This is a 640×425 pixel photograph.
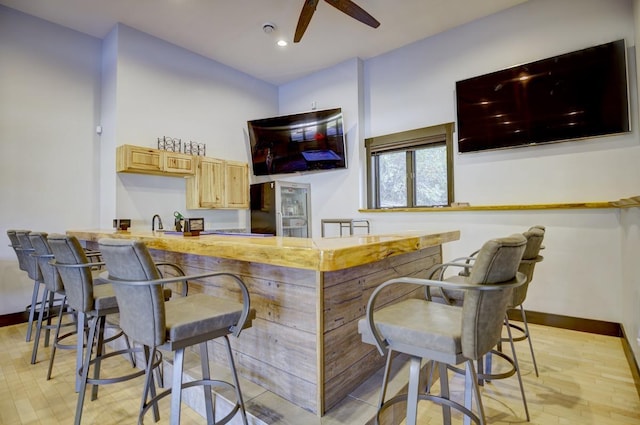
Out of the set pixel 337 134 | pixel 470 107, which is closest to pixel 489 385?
pixel 470 107

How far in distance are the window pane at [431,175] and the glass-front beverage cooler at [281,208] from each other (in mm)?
1816

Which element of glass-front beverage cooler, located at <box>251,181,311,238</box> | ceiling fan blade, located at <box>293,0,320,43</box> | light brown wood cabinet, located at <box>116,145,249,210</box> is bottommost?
glass-front beverage cooler, located at <box>251,181,311,238</box>

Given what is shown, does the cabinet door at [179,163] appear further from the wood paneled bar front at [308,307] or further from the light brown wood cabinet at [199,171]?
the wood paneled bar front at [308,307]

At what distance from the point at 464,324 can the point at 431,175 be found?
3470 mm

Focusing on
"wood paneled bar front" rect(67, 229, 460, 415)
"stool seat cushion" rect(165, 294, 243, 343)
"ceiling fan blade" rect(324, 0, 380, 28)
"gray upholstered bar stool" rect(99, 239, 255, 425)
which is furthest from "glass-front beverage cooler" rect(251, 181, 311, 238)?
"gray upholstered bar stool" rect(99, 239, 255, 425)

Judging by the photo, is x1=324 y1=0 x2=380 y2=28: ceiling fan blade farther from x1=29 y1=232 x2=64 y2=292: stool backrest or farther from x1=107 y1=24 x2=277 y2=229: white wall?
x1=29 y1=232 x2=64 y2=292: stool backrest

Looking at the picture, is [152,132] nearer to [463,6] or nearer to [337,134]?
[337,134]

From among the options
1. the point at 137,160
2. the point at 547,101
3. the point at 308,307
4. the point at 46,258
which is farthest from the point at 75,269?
the point at 547,101

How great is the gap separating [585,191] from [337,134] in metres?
3.01

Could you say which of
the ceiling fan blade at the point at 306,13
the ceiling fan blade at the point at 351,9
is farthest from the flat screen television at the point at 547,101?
the ceiling fan blade at the point at 306,13

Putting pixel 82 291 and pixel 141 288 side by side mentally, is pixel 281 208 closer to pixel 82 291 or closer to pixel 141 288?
pixel 82 291

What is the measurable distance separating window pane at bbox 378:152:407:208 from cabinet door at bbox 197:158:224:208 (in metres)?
2.37

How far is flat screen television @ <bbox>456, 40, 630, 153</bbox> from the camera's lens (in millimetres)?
2992

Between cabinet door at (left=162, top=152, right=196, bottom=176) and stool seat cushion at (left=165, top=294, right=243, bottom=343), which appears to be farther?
cabinet door at (left=162, top=152, right=196, bottom=176)
